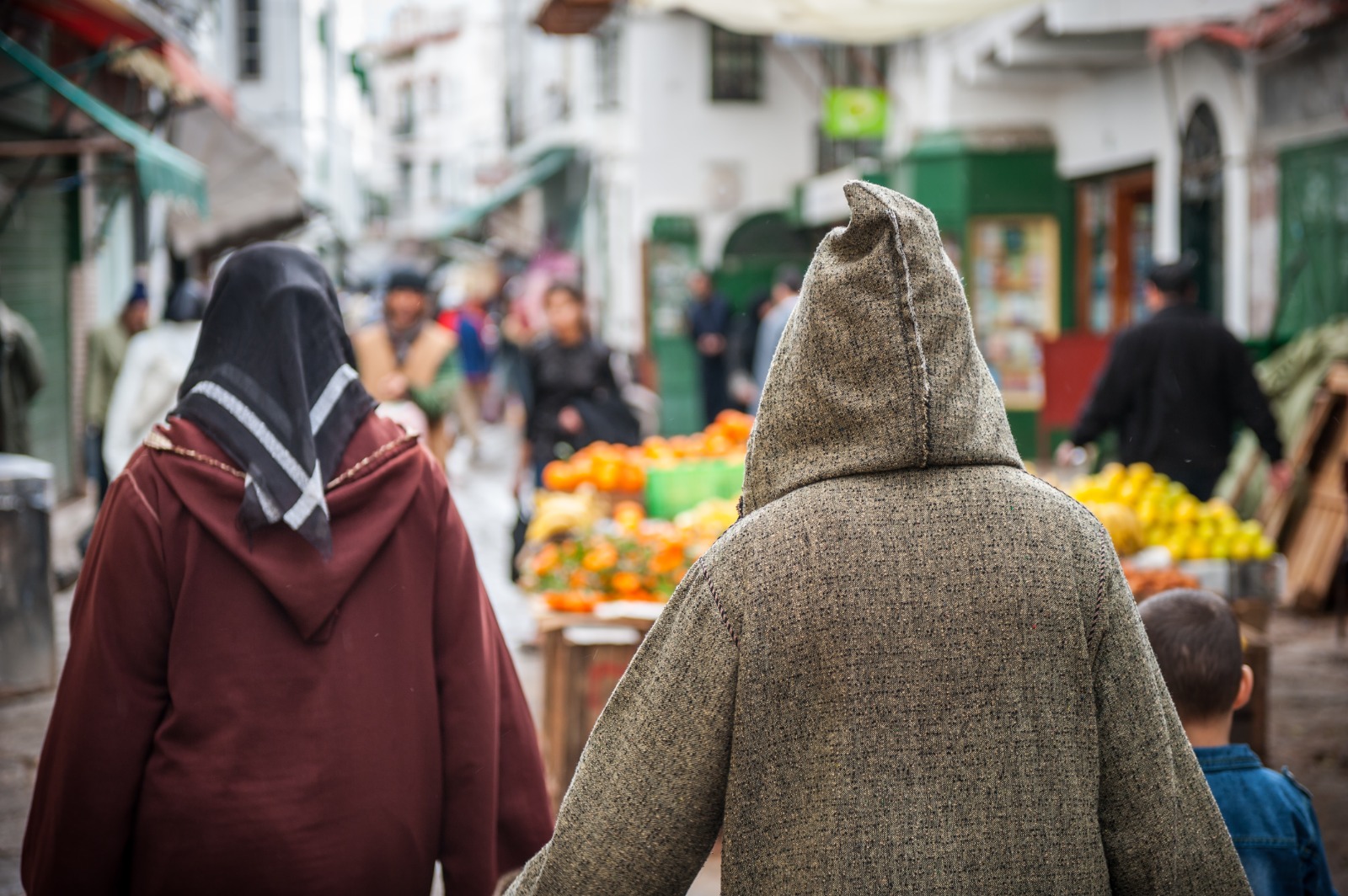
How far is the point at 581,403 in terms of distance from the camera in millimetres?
8625

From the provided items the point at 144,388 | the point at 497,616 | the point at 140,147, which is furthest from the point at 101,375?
the point at 497,616

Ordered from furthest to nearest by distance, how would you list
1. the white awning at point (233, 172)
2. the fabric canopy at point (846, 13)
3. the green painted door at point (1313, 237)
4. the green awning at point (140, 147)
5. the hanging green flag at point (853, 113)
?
the white awning at point (233, 172), the hanging green flag at point (853, 113), the green painted door at point (1313, 237), the green awning at point (140, 147), the fabric canopy at point (846, 13)

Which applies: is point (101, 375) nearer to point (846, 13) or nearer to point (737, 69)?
point (846, 13)

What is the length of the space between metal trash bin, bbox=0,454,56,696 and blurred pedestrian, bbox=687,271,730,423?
10179 millimetres

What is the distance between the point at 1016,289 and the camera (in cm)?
1612

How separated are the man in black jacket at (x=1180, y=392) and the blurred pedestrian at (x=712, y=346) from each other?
9.53 m

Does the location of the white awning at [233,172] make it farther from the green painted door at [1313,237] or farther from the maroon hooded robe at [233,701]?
the maroon hooded robe at [233,701]

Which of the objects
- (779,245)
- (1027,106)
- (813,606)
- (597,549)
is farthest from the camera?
(779,245)

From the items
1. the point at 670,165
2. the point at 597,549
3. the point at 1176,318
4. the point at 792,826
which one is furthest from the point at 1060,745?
the point at 670,165

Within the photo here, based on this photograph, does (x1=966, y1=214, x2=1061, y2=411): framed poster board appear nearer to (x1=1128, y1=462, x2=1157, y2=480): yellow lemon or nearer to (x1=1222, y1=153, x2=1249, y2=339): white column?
(x1=1222, y1=153, x2=1249, y2=339): white column

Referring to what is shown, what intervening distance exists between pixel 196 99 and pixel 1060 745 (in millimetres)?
15619

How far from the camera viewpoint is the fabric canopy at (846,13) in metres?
7.24

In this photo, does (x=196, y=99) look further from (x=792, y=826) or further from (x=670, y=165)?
(x=792, y=826)

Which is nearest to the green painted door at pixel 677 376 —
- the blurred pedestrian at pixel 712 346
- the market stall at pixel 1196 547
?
the blurred pedestrian at pixel 712 346
